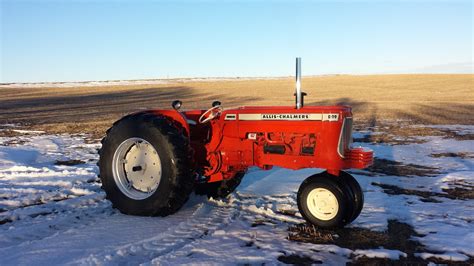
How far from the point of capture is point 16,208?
585cm

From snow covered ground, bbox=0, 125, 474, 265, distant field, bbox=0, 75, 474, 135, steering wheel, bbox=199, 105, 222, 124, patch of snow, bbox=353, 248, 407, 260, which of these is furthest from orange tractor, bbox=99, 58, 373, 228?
distant field, bbox=0, 75, 474, 135

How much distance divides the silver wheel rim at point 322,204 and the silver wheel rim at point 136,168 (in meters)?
1.80

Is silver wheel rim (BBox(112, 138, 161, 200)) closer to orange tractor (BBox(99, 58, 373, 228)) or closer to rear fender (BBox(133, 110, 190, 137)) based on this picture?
Answer: orange tractor (BBox(99, 58, 373, 228))

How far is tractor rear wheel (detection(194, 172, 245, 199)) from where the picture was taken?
20.8ft

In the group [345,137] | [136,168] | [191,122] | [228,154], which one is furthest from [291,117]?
[136,168]

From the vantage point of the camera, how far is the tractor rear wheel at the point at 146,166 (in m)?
5.31

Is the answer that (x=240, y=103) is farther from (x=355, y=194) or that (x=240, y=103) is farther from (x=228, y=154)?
(x=355, y=194)

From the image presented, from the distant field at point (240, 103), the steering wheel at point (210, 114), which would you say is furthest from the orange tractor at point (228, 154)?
the distant field at point (240, 103)

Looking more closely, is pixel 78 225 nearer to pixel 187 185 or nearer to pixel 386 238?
pixel 187 185

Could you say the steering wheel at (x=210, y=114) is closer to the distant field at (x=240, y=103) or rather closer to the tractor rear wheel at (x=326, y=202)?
the tractor rear wheel at (x=326, y=202)

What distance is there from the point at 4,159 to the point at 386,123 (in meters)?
13.0

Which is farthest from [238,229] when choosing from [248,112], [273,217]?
[248,112]

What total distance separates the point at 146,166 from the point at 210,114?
3.27 feet

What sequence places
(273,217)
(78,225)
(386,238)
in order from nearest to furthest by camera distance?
(386,238) < (78,225) < (273,217)
